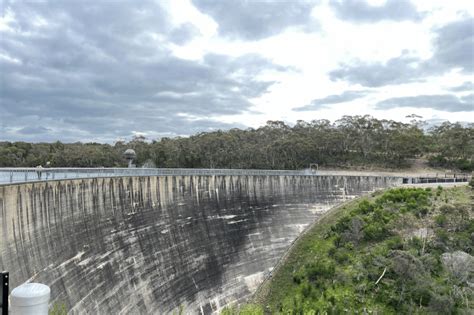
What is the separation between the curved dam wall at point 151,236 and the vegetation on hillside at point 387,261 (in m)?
2.97

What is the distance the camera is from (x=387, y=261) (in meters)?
27.3

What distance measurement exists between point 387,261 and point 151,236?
16.7m


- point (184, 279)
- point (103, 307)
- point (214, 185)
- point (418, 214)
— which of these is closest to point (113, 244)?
point (103, 307)

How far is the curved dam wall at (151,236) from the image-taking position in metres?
15.9

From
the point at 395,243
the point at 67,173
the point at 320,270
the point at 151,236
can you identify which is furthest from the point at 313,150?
the point at 67,173

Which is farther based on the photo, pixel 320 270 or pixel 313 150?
pixel 313 150

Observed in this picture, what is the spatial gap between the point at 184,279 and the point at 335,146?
1696 inches

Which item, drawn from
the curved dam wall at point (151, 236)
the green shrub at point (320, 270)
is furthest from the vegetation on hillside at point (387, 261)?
the curved dam wall at point (151, 236)

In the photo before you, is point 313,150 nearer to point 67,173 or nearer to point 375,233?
point 375,233

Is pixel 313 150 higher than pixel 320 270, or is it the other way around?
pixel 313 150

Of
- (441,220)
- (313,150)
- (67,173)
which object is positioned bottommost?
(441,220)

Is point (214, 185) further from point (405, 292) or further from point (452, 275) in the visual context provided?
point (452, 275)

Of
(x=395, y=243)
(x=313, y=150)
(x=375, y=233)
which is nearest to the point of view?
(x=395, y=243)

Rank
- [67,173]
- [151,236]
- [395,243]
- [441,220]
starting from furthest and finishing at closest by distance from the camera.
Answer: [441,220]
[395,243]
[151,236]
[67,173]
